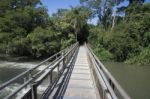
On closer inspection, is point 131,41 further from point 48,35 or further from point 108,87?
point 108,87

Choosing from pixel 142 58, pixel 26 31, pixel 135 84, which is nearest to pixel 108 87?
pixel 135 84

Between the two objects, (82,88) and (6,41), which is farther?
(6,41)

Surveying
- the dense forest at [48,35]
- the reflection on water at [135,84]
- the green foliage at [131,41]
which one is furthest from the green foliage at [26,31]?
the reflection on water at [135,84]

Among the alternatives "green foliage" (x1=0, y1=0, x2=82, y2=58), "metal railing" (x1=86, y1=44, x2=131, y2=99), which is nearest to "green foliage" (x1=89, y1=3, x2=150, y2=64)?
"green foliage" (x1=0, y1=0, x2=82, y2=58)

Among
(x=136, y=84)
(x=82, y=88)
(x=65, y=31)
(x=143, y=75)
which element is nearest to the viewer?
(x=82, y=88)

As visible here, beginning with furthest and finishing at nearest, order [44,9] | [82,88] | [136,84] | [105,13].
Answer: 1. [105,13]
2. [44,9]
3. [136,84]
4. [82,88]

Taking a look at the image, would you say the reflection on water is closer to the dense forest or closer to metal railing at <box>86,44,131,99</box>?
the dense forest

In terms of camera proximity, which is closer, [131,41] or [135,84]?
[135,84]

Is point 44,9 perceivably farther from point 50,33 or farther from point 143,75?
point 143,75

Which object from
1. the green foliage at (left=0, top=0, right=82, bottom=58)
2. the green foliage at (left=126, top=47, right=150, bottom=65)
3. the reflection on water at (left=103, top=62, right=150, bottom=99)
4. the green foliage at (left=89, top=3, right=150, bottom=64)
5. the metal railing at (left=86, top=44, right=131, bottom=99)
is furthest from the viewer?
the green foliage at (left=0, top=0, right=82, bottom=58)

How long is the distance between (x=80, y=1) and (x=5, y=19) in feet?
86.9

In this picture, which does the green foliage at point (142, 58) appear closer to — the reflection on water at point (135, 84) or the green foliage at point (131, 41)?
the green foliage at point (131, 41)

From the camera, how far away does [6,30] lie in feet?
141

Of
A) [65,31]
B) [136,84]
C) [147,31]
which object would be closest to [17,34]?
[65,31]
